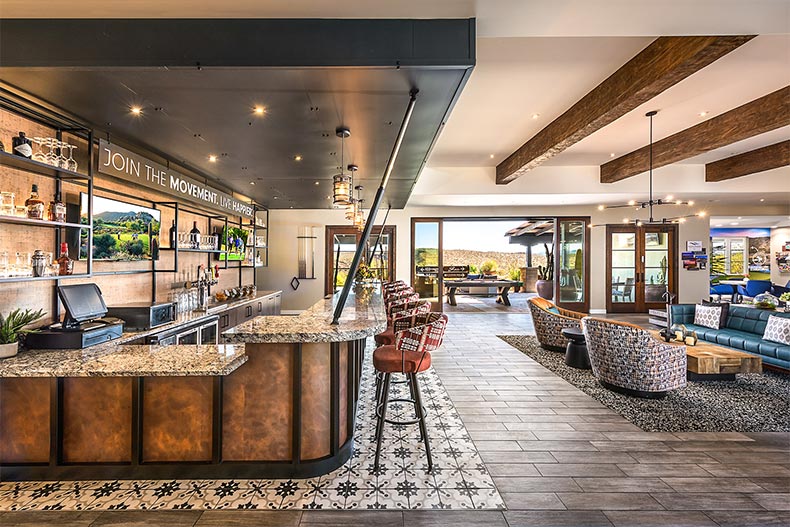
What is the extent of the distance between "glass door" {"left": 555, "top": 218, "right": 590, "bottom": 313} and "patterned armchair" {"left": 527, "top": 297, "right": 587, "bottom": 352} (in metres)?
4.62

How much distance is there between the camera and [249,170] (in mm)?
5004

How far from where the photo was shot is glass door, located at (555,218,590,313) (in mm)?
10258

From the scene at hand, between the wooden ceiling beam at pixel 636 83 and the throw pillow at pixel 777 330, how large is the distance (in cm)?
354

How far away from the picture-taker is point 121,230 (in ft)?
12.9

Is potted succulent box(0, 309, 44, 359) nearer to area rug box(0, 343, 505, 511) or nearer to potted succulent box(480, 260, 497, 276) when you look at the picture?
area rug box(0, 343, 505, 511)

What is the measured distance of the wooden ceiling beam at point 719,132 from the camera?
13.9 feet

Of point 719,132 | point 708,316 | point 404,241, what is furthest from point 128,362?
point 404,241

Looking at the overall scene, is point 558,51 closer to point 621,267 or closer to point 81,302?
point 81,302

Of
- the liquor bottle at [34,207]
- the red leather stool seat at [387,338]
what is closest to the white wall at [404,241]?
the red leather stool seat at [387,338]

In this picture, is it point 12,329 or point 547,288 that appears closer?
point 12,329

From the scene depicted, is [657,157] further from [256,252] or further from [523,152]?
[256,252]

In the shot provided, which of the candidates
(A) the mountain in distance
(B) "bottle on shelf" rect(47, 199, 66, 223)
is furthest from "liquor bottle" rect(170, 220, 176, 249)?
(B) "bottle on shelf" rect(47, 199, 66, 223)

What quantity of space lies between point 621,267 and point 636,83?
26.9ft

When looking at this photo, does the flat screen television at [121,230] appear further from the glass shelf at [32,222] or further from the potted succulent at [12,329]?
the potted succulent at [12,329]
